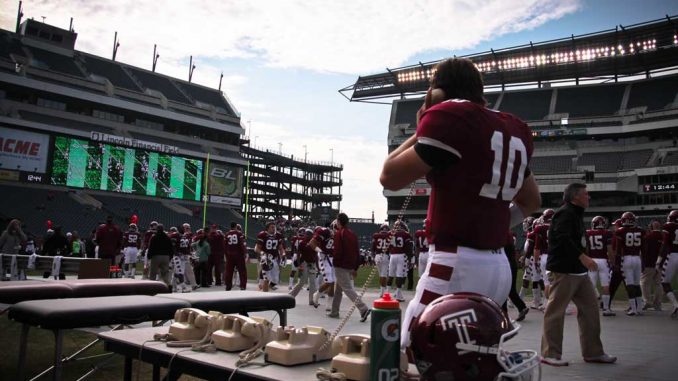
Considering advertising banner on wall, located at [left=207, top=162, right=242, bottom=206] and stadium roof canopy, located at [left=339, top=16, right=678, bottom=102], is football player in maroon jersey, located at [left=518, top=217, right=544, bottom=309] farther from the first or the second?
advertising banner on wall, located at [left=207, top=162, right=242, bottom=206]

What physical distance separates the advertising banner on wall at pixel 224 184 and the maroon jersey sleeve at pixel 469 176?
50.0m

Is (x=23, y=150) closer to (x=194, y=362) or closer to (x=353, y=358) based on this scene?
(x=194, y=362)

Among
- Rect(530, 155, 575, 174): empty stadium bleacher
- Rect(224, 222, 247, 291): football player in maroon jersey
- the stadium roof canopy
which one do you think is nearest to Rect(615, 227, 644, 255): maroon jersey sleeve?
Rect(224, 222, 247, 291): football player in maroon jersey

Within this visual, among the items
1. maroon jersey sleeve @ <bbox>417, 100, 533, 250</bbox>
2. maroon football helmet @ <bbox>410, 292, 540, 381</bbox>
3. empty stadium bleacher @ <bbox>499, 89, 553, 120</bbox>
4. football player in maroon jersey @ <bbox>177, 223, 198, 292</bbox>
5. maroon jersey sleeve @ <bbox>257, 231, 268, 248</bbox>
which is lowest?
football player in maroon jersey @ <bbox>177, 223, 198, 292</bbox>

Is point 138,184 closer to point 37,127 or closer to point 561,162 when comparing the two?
point 37,127

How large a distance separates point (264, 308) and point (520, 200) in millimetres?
3838

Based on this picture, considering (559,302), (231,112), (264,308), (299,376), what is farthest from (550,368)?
(231,112)

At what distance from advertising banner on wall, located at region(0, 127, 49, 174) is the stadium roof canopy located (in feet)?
107

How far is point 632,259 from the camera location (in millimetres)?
11867

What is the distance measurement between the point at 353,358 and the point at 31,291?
483 cm

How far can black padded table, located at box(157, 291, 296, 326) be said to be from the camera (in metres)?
5.06

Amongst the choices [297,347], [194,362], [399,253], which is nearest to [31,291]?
[194,362]

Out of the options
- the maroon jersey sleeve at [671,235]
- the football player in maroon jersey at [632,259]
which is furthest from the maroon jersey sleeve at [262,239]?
the maroon jersey sleeve at [671,235]

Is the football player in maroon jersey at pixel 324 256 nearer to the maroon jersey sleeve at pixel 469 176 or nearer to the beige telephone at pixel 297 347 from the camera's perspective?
the beige telephone at pixel 297 347
